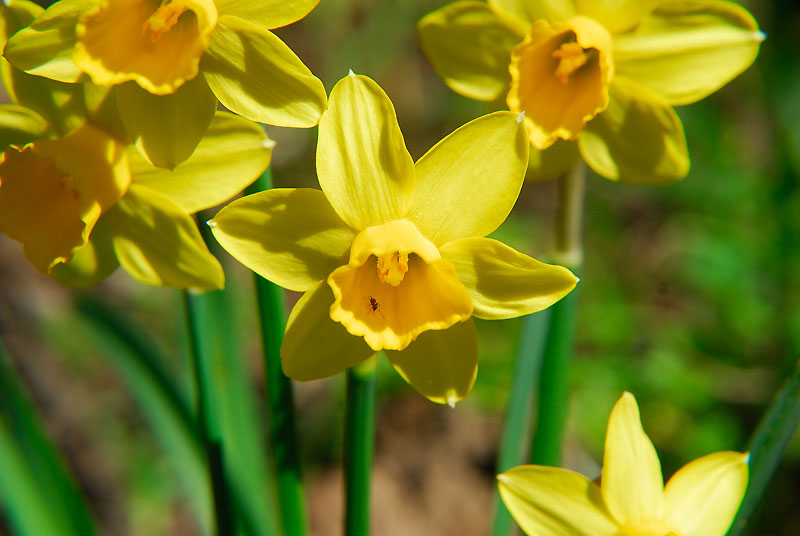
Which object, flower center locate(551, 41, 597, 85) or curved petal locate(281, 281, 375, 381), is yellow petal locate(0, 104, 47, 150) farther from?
flower center locate(551, 41, 597, 85)

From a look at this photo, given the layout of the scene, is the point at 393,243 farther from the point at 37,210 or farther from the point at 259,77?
the point at 37,210

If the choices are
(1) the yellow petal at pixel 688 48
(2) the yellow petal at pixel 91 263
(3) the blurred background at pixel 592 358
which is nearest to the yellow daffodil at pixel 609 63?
(1) the yellow petal at pixel 688 48

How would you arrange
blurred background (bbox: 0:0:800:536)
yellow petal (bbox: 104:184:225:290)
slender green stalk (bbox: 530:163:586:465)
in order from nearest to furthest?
yellow petal (bbox: 104:184:225:290)
slender green stalk (bbox: 530:163:586:465)
blurred background (bbox: 0:0:800:536)

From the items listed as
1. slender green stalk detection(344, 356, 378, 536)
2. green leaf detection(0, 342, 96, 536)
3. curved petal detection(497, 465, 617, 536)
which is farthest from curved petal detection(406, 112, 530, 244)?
green leaf detection(0, 342, 96, 536)

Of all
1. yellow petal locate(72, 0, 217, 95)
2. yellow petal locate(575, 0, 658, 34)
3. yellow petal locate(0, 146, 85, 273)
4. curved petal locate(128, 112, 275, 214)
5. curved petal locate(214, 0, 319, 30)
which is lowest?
yellow petal locate(0, 146, 85, 273)

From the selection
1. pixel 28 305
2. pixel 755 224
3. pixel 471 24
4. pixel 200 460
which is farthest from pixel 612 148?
pixel 28 305

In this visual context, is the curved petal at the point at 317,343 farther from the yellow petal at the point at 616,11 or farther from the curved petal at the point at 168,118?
the yellow petal at the point at 616,11

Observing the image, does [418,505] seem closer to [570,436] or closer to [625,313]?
[570,436]
